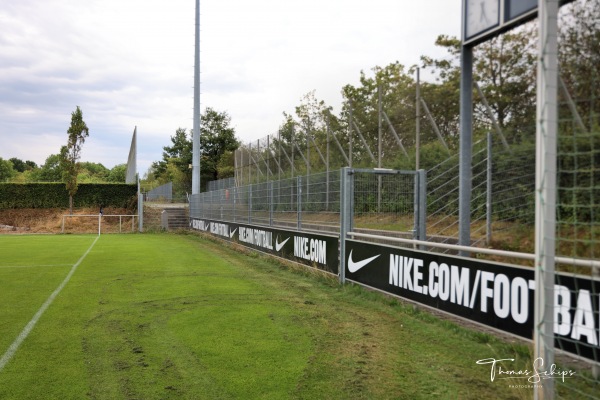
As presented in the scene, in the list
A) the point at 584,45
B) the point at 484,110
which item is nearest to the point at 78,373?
the point at 584,45

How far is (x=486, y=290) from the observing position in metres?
4.93

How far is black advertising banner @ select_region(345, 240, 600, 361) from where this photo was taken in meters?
3.76

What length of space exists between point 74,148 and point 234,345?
3203 cm

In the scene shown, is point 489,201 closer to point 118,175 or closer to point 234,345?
point 234,345

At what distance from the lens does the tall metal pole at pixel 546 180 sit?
2.96m

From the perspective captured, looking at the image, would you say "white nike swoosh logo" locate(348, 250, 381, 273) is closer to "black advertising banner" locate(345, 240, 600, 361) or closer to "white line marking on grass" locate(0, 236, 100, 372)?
"black advertising banner" locate(345, 240, 600, 361)

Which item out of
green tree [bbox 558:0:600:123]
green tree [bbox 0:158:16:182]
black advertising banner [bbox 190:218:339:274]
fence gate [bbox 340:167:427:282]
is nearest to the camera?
green tree [bbox 558:0:600:123]

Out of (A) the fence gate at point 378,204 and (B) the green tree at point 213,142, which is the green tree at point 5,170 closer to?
(B) the green tree at point 213,142

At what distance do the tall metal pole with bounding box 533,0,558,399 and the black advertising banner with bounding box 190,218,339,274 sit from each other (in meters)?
6.10

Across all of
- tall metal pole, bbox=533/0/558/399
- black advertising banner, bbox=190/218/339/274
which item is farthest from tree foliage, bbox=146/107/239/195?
tall metal pole, bbox=533/0/558/399

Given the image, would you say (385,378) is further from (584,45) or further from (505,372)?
(584,45)

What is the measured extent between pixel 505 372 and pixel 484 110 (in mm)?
7673

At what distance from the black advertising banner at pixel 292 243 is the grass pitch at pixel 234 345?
0.71 metres

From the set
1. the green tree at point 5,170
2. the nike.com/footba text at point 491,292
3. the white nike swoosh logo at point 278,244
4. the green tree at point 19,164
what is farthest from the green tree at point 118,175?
the nike.com/footba text at point 491,292
